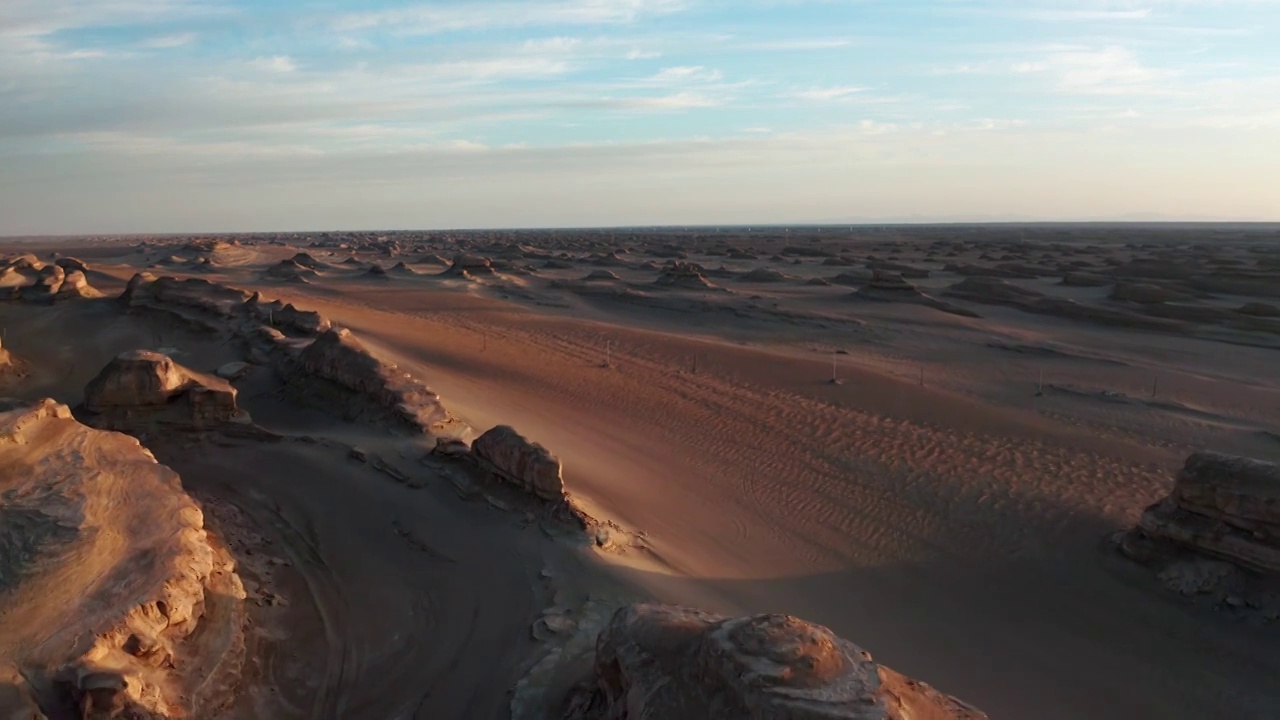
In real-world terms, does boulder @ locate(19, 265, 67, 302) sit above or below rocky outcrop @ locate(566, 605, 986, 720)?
above

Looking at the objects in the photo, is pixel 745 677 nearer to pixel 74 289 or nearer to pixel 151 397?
pixel 151 397

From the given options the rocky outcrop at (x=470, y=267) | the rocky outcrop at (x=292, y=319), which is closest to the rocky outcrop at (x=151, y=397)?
the rocky outcrop at (x=292, y=319)

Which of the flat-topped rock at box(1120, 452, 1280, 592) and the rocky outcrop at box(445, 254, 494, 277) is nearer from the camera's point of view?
the flat-topped rock at box(1120, 452, 1280, 592)

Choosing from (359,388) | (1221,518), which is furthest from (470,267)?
(1221,518)

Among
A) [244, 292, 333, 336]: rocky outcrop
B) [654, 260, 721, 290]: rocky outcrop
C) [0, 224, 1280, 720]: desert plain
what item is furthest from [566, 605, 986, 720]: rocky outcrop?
[654, 260, 721, 290]: rocky outcrop

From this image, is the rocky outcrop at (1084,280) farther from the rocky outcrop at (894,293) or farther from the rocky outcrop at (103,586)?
the rocky outcrop at (103,586)

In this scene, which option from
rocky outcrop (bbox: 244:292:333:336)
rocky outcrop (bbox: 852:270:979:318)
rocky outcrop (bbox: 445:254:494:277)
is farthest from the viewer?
rocky outcrop (bbox: 445:254:494:277)


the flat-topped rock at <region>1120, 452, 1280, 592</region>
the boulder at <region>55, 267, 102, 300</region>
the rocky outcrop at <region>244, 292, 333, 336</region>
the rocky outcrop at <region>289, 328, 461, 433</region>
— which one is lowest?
the flat-topped rock at <region>1120, 452, 1280, 592</region>

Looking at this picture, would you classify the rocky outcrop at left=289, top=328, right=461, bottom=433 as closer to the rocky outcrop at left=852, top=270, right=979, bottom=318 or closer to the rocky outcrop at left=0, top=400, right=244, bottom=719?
the rocky outcrop at left=0, top=400, right=244, bottom=719
